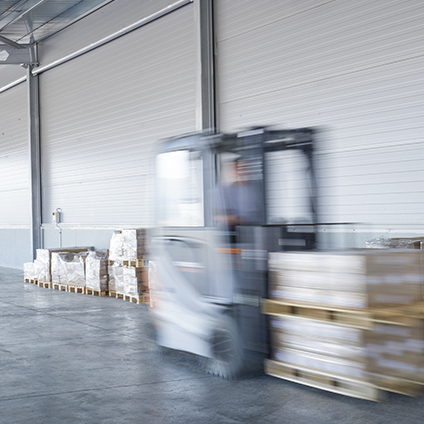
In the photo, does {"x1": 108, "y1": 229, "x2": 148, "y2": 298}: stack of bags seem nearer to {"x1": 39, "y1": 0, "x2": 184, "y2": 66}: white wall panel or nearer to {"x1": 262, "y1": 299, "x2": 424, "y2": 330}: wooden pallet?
{"x1": 39, "y1": 0, "x2": 184, "y2": 66}: white wall panel

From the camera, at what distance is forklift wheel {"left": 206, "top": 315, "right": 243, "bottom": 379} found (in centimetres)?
461

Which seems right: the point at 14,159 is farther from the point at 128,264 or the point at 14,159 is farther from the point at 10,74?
the point at 128,264

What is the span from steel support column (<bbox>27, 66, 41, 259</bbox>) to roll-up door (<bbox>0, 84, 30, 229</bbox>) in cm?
79

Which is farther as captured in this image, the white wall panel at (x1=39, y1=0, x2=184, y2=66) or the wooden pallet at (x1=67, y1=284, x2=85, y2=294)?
the white wall panel at (x1=39, y1=0, x2=184, y2=66)

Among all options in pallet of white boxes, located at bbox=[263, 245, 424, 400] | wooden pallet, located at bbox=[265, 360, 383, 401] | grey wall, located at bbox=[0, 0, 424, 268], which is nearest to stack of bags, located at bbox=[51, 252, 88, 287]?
grey wall, located at bbox=[0, 0, 424, 268]

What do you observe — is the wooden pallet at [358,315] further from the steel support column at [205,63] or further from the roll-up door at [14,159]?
the roll-up door at [14,159]

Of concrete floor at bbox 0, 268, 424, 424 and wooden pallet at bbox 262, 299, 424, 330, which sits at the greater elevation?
wooden pallet at bbox 262, 299, 424, 330

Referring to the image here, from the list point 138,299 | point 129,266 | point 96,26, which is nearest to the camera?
point 138,299

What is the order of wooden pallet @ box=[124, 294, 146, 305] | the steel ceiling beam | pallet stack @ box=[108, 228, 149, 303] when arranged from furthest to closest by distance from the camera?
the steel ceiling beam, pallet stack @ box=[108, 228, 149, 303], wooden pallet @ box=[124, 294, 146, 305]

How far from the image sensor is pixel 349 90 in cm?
758

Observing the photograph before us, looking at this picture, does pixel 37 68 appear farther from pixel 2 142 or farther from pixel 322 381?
pixel 322 381

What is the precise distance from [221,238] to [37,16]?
34.8 feet

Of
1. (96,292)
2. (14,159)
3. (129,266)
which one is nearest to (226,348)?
(129,266)

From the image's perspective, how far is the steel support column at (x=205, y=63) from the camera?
9.70 metres
